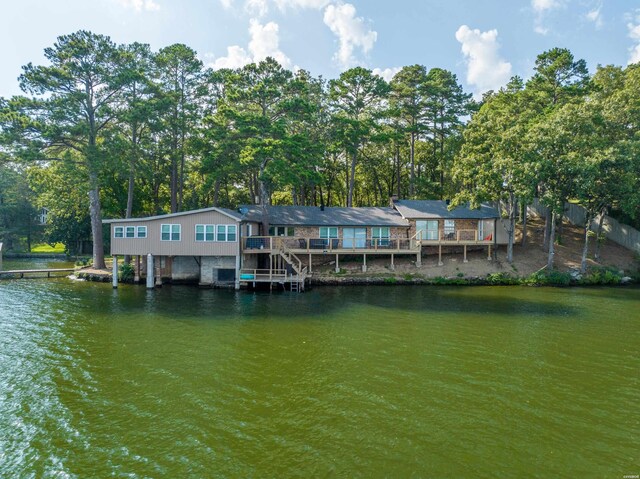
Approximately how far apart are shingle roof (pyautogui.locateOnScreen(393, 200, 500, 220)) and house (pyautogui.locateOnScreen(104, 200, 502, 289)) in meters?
0.08

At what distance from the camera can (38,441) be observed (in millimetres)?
7977

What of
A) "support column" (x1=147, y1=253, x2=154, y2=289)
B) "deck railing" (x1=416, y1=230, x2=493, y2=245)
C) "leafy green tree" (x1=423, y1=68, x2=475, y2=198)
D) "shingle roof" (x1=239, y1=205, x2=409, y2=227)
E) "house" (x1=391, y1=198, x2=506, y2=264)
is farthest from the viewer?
"leafy green tree" (x1=423, y1=68, x2=475, y2=198)

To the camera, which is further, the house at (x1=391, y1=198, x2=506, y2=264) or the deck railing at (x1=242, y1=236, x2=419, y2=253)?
the house at (x1=391, y1=198, x2=506, y2=264)


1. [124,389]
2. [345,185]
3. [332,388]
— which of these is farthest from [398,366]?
[345,185]

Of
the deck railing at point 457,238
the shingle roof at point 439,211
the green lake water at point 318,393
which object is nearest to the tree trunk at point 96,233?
the green lake water at point 318,393

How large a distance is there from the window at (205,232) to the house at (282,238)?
66mm

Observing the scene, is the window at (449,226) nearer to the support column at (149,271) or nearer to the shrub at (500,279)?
the shrub at (500,279)

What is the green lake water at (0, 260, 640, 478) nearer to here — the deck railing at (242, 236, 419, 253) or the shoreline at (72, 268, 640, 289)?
the shoreline at (72, 268, 640, 289)

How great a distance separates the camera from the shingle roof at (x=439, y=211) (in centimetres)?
3244

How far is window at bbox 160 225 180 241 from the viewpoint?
26109mm

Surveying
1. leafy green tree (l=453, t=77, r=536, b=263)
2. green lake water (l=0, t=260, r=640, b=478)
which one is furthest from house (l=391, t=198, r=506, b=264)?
green lake water (l=0, t=260, r=640, b=478)

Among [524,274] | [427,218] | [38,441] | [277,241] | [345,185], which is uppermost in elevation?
[345,185]

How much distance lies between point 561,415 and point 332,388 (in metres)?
5.60

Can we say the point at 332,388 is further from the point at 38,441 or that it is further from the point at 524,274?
the point at 524,274
